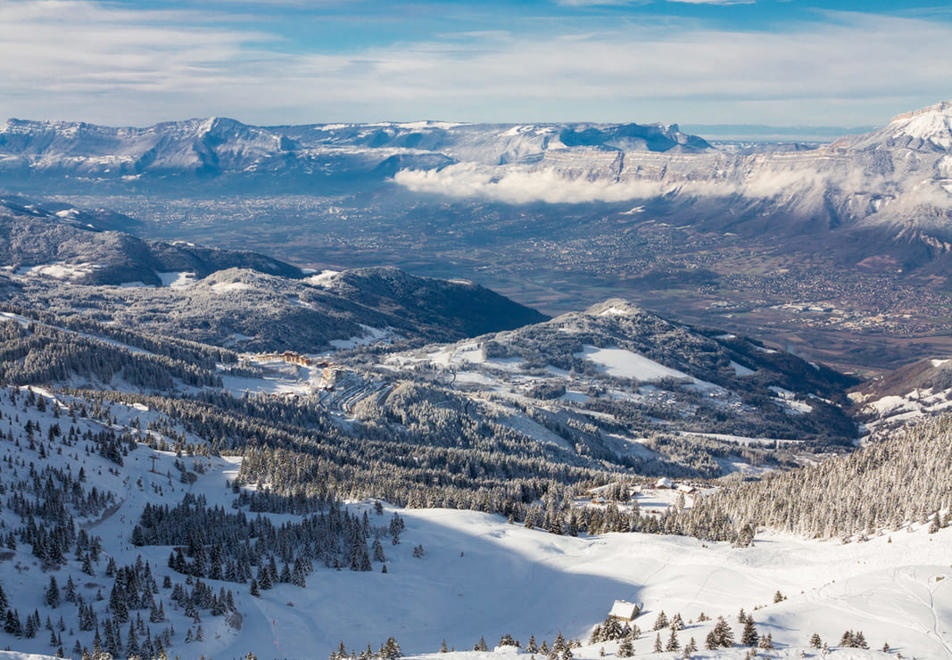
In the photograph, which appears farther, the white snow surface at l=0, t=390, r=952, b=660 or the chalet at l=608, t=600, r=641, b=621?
the chalet at l=608, t=600, r=641, b=621

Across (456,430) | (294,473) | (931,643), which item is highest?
(931,643)

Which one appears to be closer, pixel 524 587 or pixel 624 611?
pixel 624 611

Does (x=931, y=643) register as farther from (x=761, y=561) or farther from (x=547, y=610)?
(x=547, y=610)

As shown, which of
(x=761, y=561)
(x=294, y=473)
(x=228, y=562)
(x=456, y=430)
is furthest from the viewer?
(x=456, y=430)

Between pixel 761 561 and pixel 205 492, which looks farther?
pixel 205 492

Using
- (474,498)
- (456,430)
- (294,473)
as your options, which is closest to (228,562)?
(294,473)

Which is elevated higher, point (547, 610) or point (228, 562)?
point (228, 562)

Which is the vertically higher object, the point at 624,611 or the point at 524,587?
the point at 624,611

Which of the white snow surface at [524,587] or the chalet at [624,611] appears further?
the chalet at [624,611]
